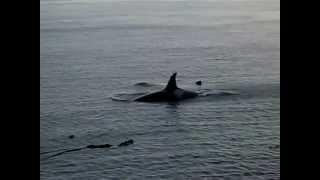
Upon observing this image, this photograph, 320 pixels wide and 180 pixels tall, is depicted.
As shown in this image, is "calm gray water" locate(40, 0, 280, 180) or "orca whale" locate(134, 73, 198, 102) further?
"orca whale" locate(134, 73, 198, 102)

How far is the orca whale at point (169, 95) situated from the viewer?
40.1 meters

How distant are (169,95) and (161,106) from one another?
2.67 metres

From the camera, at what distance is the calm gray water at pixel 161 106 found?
27344 mm

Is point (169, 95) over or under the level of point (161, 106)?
over

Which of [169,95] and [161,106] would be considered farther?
[169,95]

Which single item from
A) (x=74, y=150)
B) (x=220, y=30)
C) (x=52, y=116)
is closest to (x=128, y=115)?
(x=52, y=116)

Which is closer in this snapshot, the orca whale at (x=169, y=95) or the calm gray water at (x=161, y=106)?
the calm gray water at (x=161, y=106)

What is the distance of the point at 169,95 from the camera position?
40781 millimetres

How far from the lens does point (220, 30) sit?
255 ft

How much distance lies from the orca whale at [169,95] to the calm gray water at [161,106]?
1.21 m

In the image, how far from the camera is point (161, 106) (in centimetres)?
3831

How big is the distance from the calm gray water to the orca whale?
3.98 feet

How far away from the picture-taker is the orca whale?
40125 mm

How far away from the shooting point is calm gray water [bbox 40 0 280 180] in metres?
27.3
